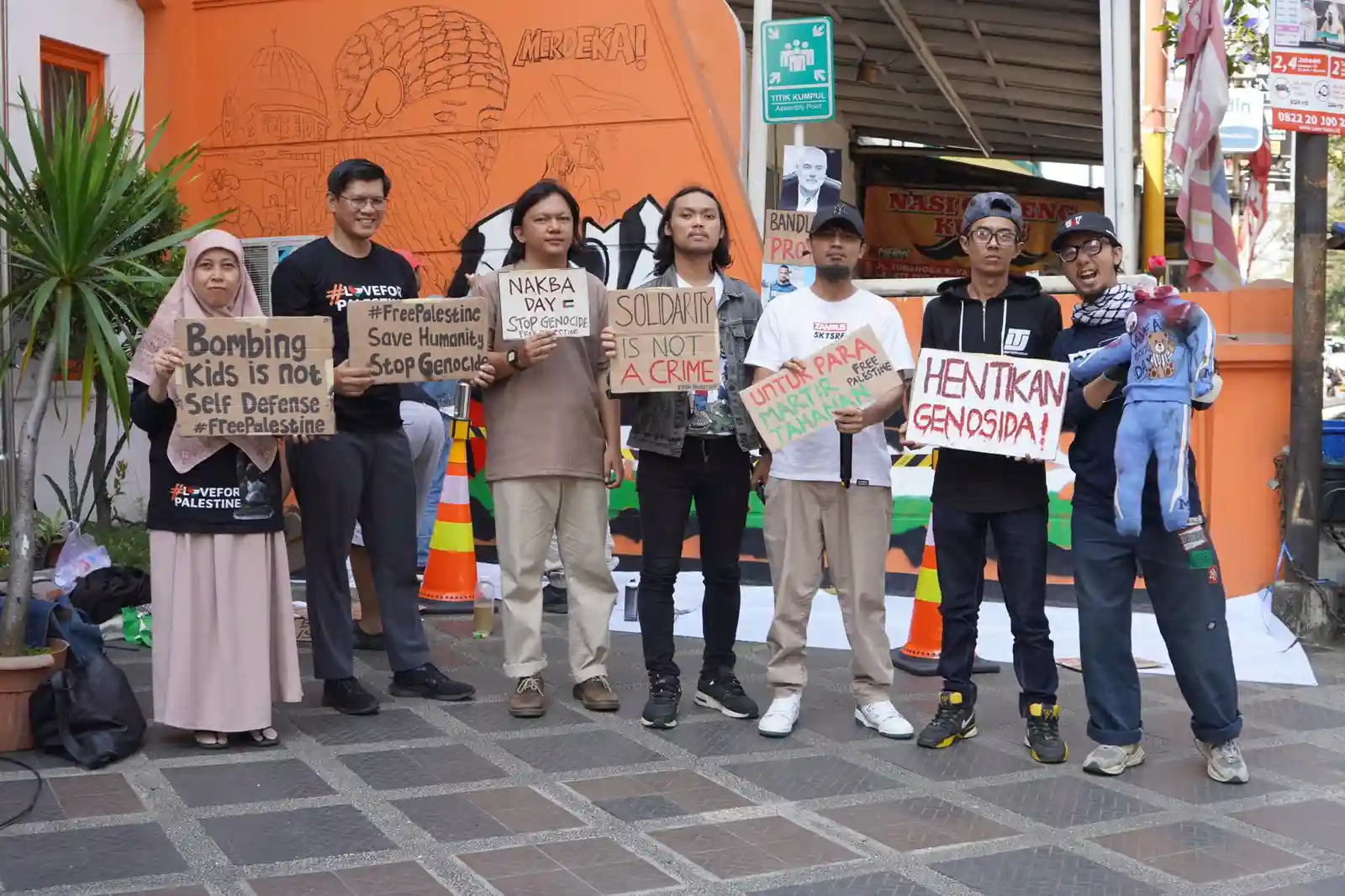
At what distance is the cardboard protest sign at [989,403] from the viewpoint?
5.30 metres

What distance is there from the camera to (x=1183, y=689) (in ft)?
17.6

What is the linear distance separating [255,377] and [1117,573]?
129 inches

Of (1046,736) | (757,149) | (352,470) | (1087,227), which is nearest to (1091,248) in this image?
(1087,227)

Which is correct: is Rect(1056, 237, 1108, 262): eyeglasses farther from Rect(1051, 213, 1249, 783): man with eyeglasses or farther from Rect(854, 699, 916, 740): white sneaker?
Rect(854, 699, 916, 740): white sneaker

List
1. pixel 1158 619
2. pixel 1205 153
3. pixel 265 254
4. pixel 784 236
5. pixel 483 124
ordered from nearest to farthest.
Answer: pixel 1158 619
pixel 784 236
pixel 1205 153
pixel 483 124
pixel 265 254

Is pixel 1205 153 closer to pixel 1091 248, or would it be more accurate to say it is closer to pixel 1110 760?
pixel 1091 248

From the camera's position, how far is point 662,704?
232 inches

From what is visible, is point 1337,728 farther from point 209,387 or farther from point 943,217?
point 943,217

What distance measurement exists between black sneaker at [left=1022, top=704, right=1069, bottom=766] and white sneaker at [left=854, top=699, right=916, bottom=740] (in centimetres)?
49

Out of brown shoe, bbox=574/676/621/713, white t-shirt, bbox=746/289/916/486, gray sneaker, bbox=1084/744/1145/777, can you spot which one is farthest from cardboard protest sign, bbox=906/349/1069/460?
brown shoe, bbox=574/676/621/713

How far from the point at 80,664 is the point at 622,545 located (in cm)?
438

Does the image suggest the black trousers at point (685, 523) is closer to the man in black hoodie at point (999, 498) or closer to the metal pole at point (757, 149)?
the man in black hoodie at point (999, 498)

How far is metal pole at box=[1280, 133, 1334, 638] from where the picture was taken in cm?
766

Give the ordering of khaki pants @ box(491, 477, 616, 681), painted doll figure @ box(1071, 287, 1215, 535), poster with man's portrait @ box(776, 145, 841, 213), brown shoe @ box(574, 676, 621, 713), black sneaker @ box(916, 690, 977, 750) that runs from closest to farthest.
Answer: painted doll figure @ box(1071, 287, 1215, 535) < black sneaker @ box(916, 690, 977, 750) < khaki pants @ box(491, 477, 616, 681) < brown shoe @ box(574, 676, 621, 713) < poster with man's portrait @ box(776, 145, 841, 213)
